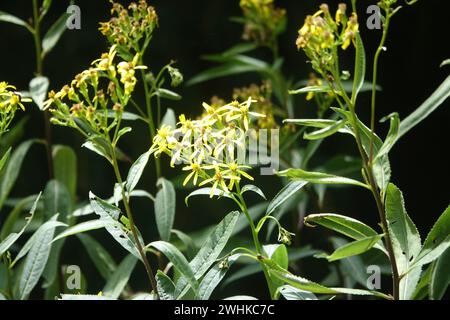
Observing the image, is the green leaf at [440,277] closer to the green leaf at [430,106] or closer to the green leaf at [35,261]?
the green leaf at [430,106]

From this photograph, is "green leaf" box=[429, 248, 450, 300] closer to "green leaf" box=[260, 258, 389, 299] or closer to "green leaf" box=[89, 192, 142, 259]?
"green leaf" box=[260, 258, 389, 299]

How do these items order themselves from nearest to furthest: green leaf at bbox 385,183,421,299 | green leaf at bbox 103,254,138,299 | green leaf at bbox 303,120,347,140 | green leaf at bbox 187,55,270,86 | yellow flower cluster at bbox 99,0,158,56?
green leaf at bbox 303,120,347,140 < green leaf at bbox 385,183,421,299 < yellow flower cluster at bbox 99,0,158,56 < green leaf at bbox 103,254,138,299 < green leaf at bbox 187,55,270,86

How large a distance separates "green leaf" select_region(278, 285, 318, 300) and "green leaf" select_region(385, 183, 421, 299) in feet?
0.58

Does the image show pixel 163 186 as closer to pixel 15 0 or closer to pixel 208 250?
pixel 208 250

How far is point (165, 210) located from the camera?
6.31 feet

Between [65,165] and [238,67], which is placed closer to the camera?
[65,165]

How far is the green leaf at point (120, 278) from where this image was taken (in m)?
2.06

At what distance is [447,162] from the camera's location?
2715 mm

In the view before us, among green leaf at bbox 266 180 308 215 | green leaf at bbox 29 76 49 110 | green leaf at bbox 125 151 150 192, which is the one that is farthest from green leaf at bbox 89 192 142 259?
green leaf at bbox 29 76 49 110

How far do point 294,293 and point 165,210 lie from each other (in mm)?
403

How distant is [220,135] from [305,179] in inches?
6.5

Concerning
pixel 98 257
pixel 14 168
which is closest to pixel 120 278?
pixel 98 257

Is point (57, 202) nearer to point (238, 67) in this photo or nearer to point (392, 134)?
point (238, 67)

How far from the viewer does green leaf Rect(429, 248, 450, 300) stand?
5.31 feet
